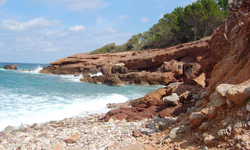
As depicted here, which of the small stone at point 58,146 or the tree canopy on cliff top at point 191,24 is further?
the tree canopy on cliff top at point 191,24

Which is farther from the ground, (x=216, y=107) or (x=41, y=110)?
(x=216, y=107)

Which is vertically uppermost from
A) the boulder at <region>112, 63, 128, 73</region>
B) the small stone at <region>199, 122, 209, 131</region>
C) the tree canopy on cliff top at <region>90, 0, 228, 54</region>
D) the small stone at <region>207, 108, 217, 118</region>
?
the tree canopy on cliff top at <region>90, 0, 228, 54</region>

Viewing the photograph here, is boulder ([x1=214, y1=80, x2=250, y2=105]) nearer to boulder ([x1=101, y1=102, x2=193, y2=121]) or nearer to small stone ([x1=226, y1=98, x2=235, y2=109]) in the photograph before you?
small stone ([x1=226, y1=98, x2=235, y2=109])

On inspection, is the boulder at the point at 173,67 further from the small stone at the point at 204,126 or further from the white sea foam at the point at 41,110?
the small stone at the point at 204,126

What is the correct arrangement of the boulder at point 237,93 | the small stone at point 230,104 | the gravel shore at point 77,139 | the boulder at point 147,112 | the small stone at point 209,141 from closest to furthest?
1. the boulder at point 237,93
2. the small stone at point 209,141
3. the small stone at point 230,104
4. the gravel shore at point 77,139
5. the boulder at point 147,112

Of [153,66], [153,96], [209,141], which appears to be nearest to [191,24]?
[153,66]

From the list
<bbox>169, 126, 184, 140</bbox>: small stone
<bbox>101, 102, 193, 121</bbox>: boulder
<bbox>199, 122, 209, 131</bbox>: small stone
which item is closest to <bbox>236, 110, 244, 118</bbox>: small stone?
<bbox>199, 122, 209, 131</bbox>: small stone

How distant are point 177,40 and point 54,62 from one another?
2396cm

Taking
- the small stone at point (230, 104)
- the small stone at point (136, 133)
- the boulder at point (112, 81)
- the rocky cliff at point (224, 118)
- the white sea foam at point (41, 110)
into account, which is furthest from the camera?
the boulder at point (112, 81)

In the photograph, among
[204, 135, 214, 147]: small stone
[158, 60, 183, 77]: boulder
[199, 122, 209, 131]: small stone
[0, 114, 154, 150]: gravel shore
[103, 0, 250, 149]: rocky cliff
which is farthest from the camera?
[158, 60, 183, 77]: boulder

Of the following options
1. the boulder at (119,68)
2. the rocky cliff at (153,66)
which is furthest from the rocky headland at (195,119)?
the boulder at (119,68)

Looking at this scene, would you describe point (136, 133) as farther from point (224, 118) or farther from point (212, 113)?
point (224, 118)

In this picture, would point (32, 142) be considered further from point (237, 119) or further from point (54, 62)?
point (54, 62)

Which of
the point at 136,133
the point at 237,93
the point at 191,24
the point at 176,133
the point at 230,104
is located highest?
the point at 191,24
